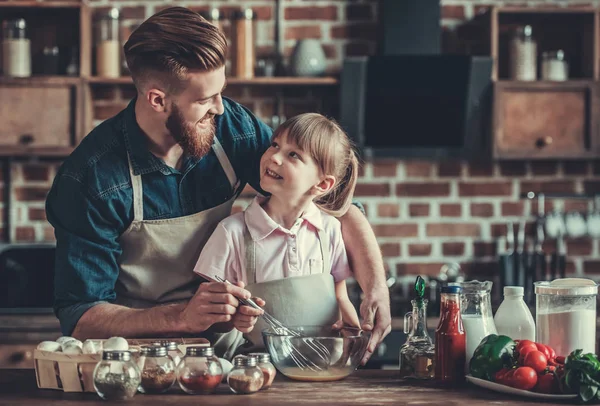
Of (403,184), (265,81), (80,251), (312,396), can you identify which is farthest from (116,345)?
(403,184)

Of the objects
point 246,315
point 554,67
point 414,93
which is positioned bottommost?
point 246,315

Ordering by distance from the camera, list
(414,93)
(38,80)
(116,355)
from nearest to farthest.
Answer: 1. (116,355)
2. (38,80)
3. (414,93)

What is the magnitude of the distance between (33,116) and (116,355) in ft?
7.48

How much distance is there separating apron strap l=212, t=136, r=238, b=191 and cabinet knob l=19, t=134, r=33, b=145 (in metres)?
1.61

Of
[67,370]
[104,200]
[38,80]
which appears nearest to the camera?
[67,370]

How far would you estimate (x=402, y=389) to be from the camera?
4.93 feet

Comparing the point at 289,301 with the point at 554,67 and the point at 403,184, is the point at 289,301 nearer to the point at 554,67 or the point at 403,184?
the point at 403,184

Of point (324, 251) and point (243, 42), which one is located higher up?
point (243, 42)

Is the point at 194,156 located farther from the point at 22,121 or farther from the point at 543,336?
the point at 22,121

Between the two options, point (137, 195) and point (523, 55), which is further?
point (523, 55)

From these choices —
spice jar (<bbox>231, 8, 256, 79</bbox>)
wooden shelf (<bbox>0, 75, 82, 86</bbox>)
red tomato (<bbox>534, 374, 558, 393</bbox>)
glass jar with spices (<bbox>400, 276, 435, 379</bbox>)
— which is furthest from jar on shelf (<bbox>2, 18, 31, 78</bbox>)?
red tomato (<bbox>534, 374, 558, 393</bbox>)

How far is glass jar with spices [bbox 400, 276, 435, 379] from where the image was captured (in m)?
1.57

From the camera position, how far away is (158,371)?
1.43m

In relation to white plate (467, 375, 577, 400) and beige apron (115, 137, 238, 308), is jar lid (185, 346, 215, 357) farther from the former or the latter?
beige apron (115, 137, 238, 308)
